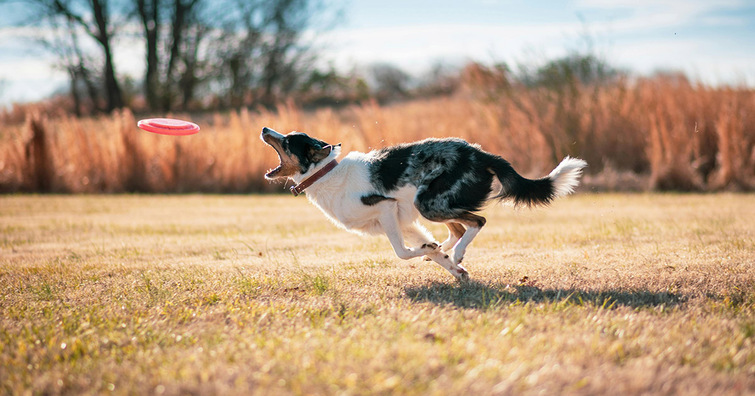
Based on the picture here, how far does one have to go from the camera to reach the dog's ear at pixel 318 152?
5191 mm

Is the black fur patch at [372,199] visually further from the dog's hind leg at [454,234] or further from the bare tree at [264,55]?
the bare tree at [264,55]

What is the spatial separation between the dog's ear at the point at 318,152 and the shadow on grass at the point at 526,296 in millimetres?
1365

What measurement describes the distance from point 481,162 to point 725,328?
2.11 m

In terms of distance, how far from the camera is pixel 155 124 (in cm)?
634

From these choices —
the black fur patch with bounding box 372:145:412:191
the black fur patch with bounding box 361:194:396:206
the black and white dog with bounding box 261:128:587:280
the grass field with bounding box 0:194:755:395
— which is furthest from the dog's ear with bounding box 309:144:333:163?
the grass field with bounding box 0:194:755:395

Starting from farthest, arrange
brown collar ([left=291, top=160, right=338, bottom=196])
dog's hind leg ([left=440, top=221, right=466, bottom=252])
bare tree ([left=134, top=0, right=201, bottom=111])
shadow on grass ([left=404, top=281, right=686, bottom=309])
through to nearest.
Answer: bare tree ([left=134, top=0, right=201, bottom=111]) < dog's hind leg ([left=440, top=221, right=466, bottom=252]) < brown collar ([left=291, top=160, right=338, bottom=196]) < shadow on grass ([left=404, top=281, right=686, bottom=309])

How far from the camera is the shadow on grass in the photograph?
13.5ft

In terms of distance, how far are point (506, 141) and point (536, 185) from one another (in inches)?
312

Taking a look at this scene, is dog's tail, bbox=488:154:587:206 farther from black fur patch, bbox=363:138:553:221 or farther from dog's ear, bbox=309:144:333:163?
dog's ear, bbox=309:144:333:163

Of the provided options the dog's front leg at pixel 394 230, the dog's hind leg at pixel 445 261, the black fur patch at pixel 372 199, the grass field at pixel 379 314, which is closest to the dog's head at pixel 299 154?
the black fur patch at pixel 372 199

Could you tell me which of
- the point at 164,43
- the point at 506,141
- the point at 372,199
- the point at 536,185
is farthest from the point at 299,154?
the point at 164,43

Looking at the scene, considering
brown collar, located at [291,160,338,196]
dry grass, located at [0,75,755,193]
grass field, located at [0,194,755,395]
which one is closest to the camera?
grass field, located at [0,194,755,395]

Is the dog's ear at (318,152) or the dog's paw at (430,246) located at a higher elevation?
the dog's ear at (318,152)

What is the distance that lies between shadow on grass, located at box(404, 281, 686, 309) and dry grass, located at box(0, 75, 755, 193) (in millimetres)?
7322
